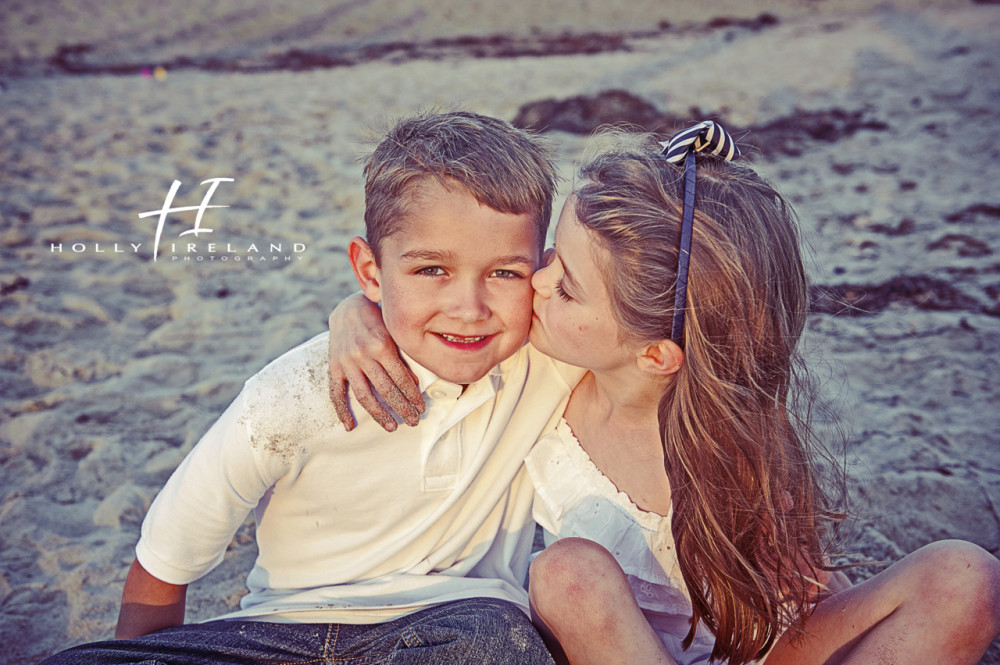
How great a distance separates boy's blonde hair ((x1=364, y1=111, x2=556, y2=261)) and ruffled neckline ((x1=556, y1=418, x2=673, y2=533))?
50 centimetres

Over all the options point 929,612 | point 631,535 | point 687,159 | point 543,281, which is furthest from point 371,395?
point 929,612

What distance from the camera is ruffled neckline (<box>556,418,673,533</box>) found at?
70.9 inches

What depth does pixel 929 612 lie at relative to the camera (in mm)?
1536

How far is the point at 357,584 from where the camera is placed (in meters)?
1.78

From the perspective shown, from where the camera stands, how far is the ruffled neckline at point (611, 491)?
1801mm

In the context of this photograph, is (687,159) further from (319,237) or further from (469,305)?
(319,237)

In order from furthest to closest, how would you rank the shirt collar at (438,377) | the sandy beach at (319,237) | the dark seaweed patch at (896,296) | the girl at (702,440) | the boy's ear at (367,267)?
the dark seaweed patch at (896,296) < the sandy beach at (319,237) < the boy's ear at (367,267) < the shirt collar at (438,377) < the girl at (702,440)

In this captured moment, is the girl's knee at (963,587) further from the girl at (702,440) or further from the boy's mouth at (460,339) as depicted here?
the boy's mouth at (460,339)

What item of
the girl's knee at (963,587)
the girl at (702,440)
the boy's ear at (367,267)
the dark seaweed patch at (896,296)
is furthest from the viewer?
the dark seaweed patch at (896,296)

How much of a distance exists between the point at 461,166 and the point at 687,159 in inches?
19.6

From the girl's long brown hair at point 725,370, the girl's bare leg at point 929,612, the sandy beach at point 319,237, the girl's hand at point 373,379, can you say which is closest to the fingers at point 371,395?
the girl's hand at point 373,379

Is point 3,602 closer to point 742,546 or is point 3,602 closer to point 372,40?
point 742,546

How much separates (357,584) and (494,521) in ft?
1.16

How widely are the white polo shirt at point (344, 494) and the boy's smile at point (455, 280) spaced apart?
8 cm
